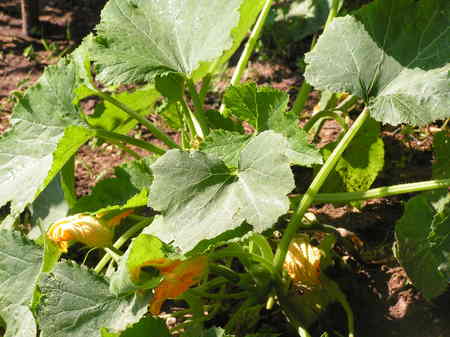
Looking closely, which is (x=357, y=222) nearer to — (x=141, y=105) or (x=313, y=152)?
(x=313, y=152)

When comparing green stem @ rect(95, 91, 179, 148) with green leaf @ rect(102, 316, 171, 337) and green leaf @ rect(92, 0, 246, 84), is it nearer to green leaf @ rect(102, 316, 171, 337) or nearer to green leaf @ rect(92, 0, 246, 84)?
green leaf @ rect(92, 0, 246, 84)

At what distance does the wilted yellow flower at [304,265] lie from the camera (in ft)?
5.95

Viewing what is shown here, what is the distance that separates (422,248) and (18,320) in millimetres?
1172

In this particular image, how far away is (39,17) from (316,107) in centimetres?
196

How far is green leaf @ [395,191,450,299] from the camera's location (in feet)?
5.27

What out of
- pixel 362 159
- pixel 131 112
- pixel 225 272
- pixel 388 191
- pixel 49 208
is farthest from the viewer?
pixel 49 208

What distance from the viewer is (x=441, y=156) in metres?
1.95

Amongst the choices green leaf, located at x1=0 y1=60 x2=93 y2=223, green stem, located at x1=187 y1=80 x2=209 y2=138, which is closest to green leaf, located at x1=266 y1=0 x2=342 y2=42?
green stem, located at x1=187 y1=80 x2=209 y2=138

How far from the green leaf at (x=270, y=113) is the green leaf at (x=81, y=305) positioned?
0.56 metres

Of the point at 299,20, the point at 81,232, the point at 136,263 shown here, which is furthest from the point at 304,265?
the point at 299,20

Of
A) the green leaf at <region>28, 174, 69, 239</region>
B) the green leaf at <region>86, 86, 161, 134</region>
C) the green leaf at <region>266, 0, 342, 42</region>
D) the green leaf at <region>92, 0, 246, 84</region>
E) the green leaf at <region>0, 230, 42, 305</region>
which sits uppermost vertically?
the green leaf at <region>92, 0, 246, 84</region>

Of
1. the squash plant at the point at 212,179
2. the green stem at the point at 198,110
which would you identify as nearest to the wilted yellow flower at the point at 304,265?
the squash plant at the point at 212,179

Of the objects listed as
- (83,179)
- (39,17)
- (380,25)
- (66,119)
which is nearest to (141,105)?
(66,119)

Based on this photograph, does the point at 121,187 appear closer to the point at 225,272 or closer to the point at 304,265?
the point at 225,272
